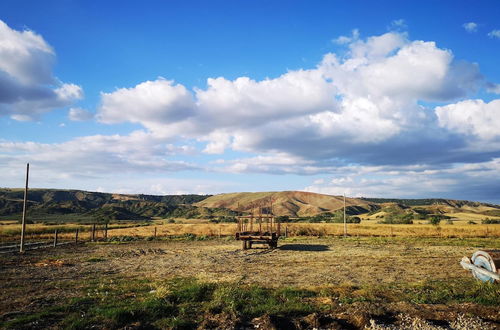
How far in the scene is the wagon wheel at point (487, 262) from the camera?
12.3 metres

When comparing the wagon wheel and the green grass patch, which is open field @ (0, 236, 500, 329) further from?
the wagon wheel

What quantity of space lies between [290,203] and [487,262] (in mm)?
145943

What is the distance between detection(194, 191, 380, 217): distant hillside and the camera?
150m

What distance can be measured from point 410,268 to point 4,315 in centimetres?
1737

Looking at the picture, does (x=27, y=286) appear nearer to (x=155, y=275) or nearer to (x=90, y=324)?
(x=155, y=275)

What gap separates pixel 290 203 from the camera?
6206 inches

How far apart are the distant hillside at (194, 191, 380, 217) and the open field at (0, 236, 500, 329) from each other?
127m

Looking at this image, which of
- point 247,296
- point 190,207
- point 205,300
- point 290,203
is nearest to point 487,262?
point 247,296

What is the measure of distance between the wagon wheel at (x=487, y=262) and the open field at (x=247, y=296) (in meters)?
0.44

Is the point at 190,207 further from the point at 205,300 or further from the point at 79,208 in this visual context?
the point at 205,300

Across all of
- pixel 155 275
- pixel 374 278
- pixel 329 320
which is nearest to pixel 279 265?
pixel 374 278

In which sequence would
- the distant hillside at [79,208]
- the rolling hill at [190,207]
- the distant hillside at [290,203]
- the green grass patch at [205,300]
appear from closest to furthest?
the green grass patch at [205,300]
the distant hillside at [79,208]
the rolling hill at [190,207]
the distant hillside at [290,203]

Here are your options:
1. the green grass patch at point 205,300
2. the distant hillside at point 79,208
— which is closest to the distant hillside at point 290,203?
the distant hillside at point 79,208

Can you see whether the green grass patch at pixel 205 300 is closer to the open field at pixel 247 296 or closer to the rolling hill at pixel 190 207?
the open field at pixel 247 296
